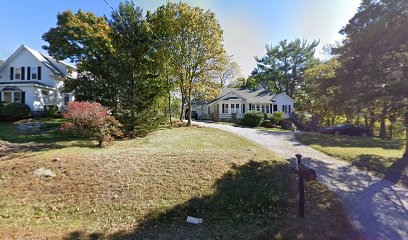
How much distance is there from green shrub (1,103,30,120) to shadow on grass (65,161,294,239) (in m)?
20.5

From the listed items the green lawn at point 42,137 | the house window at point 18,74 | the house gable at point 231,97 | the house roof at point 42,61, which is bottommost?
the green lawn at point 42,137

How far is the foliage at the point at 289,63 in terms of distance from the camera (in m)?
41.0

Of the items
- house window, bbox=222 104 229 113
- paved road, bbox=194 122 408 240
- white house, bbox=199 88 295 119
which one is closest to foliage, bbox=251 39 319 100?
white house, bbox=199 88 295 119

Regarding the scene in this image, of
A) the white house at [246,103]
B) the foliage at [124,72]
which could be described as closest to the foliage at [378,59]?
the foliage at [124,72]

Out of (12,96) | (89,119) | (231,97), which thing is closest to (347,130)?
(231,97)

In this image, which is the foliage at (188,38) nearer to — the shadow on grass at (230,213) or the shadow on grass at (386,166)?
the shadow on grass at (386,166)

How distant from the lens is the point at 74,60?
2122cm

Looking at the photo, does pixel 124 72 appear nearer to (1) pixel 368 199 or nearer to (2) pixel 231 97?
(1) pixel 368 199

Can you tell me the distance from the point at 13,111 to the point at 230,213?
22.4m

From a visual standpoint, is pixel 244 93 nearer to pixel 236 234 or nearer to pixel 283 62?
pixel 283 62

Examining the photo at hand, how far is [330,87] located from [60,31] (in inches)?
914

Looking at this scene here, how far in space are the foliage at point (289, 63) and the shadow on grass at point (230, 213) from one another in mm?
37029

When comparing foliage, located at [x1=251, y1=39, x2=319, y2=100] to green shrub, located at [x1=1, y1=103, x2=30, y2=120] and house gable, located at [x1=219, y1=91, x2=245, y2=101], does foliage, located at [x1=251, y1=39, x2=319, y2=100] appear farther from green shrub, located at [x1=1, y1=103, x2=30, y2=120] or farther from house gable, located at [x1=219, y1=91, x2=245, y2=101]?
green shrub, located at [x1=1, y1=103, x2=30, y2=120]

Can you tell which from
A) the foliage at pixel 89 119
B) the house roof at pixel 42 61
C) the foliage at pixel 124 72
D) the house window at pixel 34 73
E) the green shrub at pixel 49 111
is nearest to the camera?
the foliage at pixel 89 119
